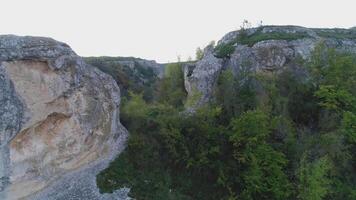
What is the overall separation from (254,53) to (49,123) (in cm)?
1501

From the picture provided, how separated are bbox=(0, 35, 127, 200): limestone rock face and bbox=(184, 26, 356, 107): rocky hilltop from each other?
7.31 metres

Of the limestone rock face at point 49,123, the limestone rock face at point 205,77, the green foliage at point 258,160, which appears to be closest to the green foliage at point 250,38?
the limestone rock face at point 205,77

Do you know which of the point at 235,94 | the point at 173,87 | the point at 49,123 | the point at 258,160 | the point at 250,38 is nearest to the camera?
the point at 49,123

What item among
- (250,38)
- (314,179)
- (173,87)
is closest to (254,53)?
(250,38)

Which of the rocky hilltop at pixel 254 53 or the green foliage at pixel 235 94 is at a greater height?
the rocky hilltop at pixel 254 53

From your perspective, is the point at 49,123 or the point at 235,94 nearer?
the point at 49,123

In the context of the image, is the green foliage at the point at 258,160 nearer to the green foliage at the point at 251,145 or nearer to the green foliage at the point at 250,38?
the green foliage at the point at 251,145

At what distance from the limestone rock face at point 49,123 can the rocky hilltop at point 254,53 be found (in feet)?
24.0

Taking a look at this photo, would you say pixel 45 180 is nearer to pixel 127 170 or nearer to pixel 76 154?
pixel 76 154

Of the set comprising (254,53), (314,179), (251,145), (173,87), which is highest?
(254,53)

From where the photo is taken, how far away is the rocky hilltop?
25844mm

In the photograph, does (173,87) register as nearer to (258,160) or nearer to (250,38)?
(250,38)

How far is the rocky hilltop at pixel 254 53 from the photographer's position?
84.8 feet

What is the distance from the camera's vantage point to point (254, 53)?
2770 cm
